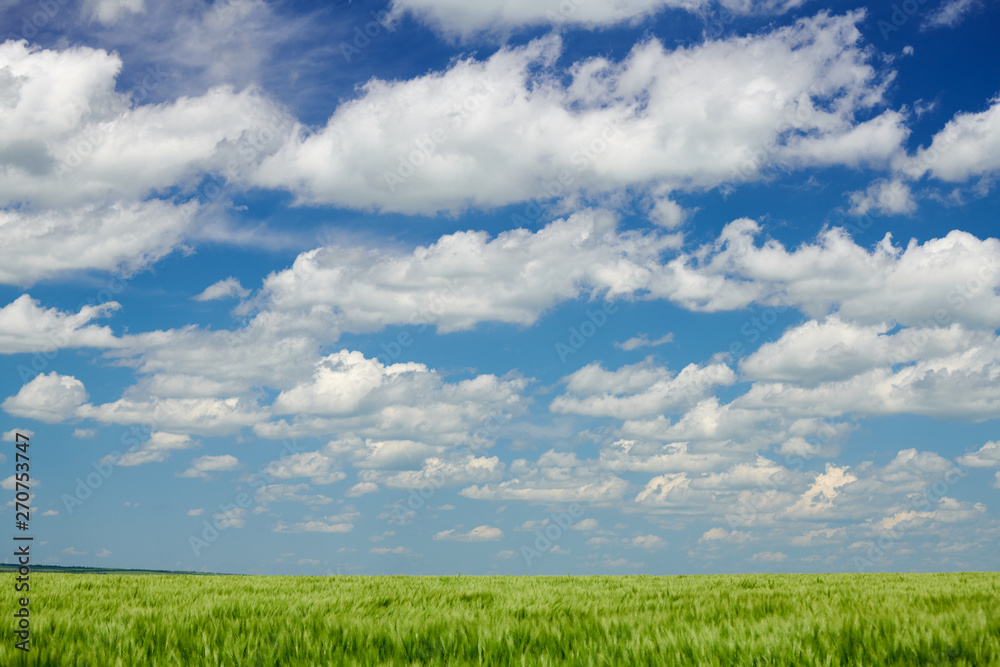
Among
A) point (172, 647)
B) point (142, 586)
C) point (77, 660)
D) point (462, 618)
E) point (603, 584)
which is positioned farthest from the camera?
point (603, 584)

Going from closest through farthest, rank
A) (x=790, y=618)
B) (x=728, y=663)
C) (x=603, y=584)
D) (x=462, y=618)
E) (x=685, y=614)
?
(x=728, y=663), (x=790, y=618), (x=462, y=618), (x=685, y=614), (x=603, y=584)

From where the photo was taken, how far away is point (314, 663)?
586 cm

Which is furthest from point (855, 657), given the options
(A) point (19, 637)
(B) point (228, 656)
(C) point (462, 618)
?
(A) point (19, 637)

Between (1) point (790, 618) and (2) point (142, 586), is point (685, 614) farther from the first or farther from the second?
(2) point (142, 586)

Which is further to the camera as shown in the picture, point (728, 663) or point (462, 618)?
point (462, 618)

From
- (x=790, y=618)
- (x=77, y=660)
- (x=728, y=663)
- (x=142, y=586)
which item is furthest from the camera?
(x=142, y=586)

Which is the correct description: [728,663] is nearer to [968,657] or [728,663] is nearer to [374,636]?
[968,657]

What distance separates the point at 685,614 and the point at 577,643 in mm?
3042

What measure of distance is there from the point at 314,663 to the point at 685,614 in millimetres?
5214

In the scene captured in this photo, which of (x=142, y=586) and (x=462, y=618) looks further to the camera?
(x=142, y=586)

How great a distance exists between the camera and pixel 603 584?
17156 millimetres

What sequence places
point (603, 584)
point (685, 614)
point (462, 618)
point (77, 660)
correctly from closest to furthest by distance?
point (77, 660)
point (462, 618)
point (685, 614)
point (603, 584)

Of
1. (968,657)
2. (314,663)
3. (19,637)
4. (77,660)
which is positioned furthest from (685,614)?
(19,637)

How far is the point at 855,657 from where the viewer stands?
5.71 m
